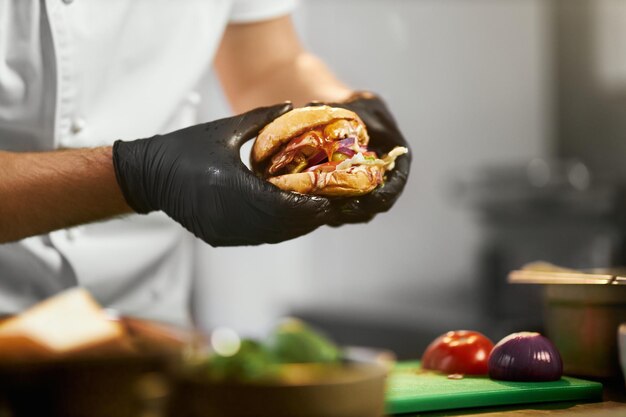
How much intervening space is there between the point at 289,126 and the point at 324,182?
0.33 feet

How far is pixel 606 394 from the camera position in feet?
4.32

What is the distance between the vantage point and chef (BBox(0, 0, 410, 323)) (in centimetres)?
124

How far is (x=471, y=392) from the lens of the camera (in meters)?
1.18

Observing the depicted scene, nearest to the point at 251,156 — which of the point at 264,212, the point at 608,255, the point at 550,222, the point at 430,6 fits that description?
the point at 264,212

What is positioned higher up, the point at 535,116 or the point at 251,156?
the point at 535,116

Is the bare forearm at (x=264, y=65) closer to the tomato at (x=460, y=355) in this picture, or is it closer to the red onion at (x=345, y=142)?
the red onion at (x=345, y=142)

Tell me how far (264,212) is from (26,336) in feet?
1.53

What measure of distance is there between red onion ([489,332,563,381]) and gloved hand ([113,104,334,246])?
354mm

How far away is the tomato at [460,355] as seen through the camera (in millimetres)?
1357

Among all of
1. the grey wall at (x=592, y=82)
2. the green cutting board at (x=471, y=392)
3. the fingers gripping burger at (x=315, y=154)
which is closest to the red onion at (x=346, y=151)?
the fingers gripping burger at (x=315, y=154)

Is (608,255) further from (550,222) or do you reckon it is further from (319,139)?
(319,139)

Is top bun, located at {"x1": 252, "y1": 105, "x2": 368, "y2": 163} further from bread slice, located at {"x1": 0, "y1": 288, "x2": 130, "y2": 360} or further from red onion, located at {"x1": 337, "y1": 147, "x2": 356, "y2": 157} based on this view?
bread slice, located at {"x1": 0, "y1": 288, "x2": 130, "y2": 360}

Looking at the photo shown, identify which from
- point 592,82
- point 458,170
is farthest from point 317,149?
point 592,82

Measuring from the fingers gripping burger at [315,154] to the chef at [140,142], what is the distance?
0.10ft
